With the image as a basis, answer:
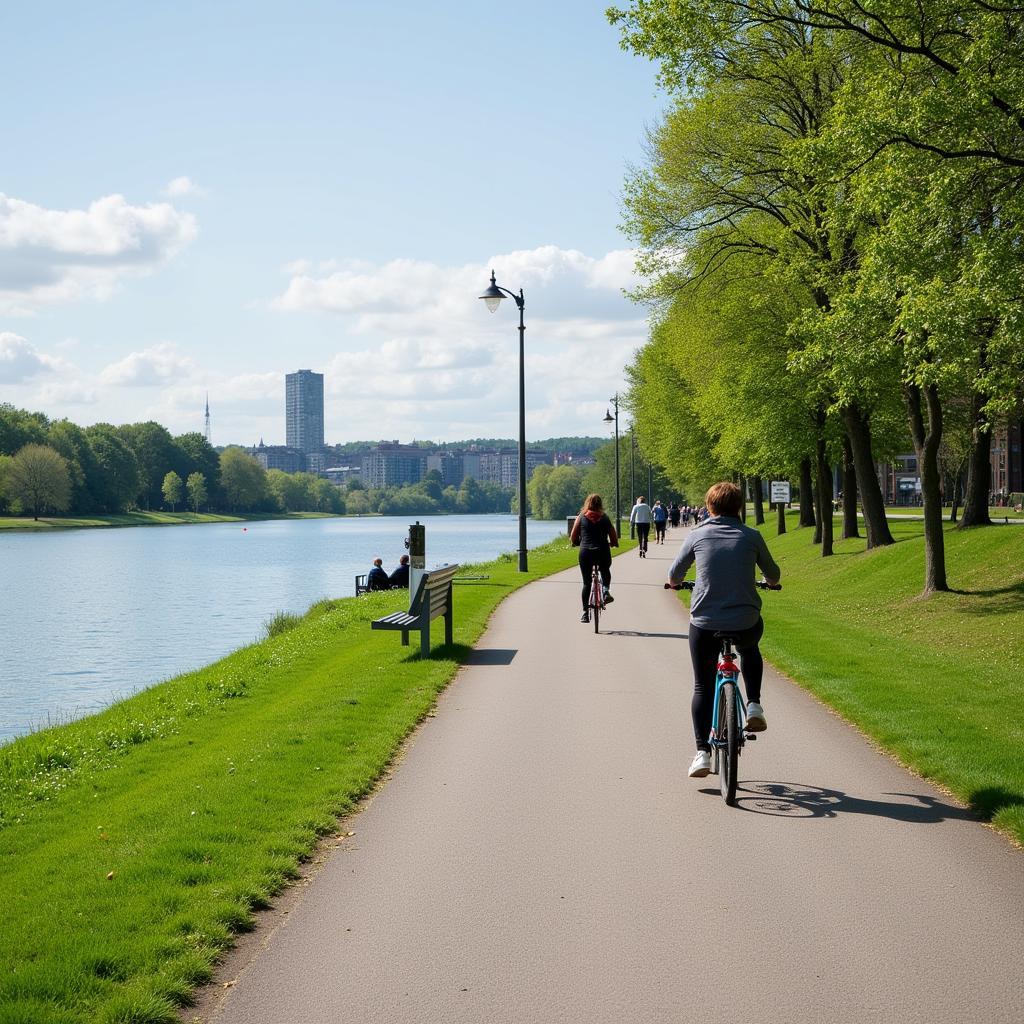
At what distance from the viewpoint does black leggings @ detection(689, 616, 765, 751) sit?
755cm

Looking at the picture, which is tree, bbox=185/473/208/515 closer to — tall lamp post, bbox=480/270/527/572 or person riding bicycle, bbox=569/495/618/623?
tall lamp post, bbox=480/270/527/572

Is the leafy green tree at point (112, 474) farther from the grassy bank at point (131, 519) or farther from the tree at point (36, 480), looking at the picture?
the tree at point (36, 480)

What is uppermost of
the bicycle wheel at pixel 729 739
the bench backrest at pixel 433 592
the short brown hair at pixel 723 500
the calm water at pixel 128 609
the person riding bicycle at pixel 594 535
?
the short brown hair at pixel 723 500

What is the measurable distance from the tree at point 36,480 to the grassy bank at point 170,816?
349ft

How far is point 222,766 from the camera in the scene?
8477 mm

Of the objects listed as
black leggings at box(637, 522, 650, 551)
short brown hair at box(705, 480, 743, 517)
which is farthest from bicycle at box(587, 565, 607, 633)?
black leggings at box(637, 522, 650, 551)

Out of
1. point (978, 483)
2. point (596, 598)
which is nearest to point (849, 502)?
point (978, 483)

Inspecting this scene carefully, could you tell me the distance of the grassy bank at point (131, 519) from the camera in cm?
11100

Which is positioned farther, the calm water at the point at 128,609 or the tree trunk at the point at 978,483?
the tree trunk at the point at 978,483

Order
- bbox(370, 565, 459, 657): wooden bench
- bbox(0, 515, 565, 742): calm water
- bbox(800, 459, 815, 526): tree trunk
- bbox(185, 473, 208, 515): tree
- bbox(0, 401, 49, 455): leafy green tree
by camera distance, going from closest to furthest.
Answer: bbox(370, 565, 459, 657): wooden bench, bbox(0, 515, 565, 742): calm water, bbox(800, 459, 815, 526): tree trunk, bbox(0, 401, 49, 455): leafy green tree, bbox(185, 473, 208, 515): tree

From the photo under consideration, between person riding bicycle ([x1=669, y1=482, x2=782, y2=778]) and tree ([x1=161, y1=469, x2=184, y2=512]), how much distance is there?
5926 inches

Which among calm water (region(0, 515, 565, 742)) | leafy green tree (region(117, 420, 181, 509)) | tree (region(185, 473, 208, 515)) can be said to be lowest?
calm water (region(0, 515, 565, 742))

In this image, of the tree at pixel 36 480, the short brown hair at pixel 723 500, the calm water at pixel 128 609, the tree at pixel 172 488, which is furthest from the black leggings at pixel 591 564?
the tree at pixel 172 488

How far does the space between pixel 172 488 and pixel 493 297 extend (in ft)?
439
